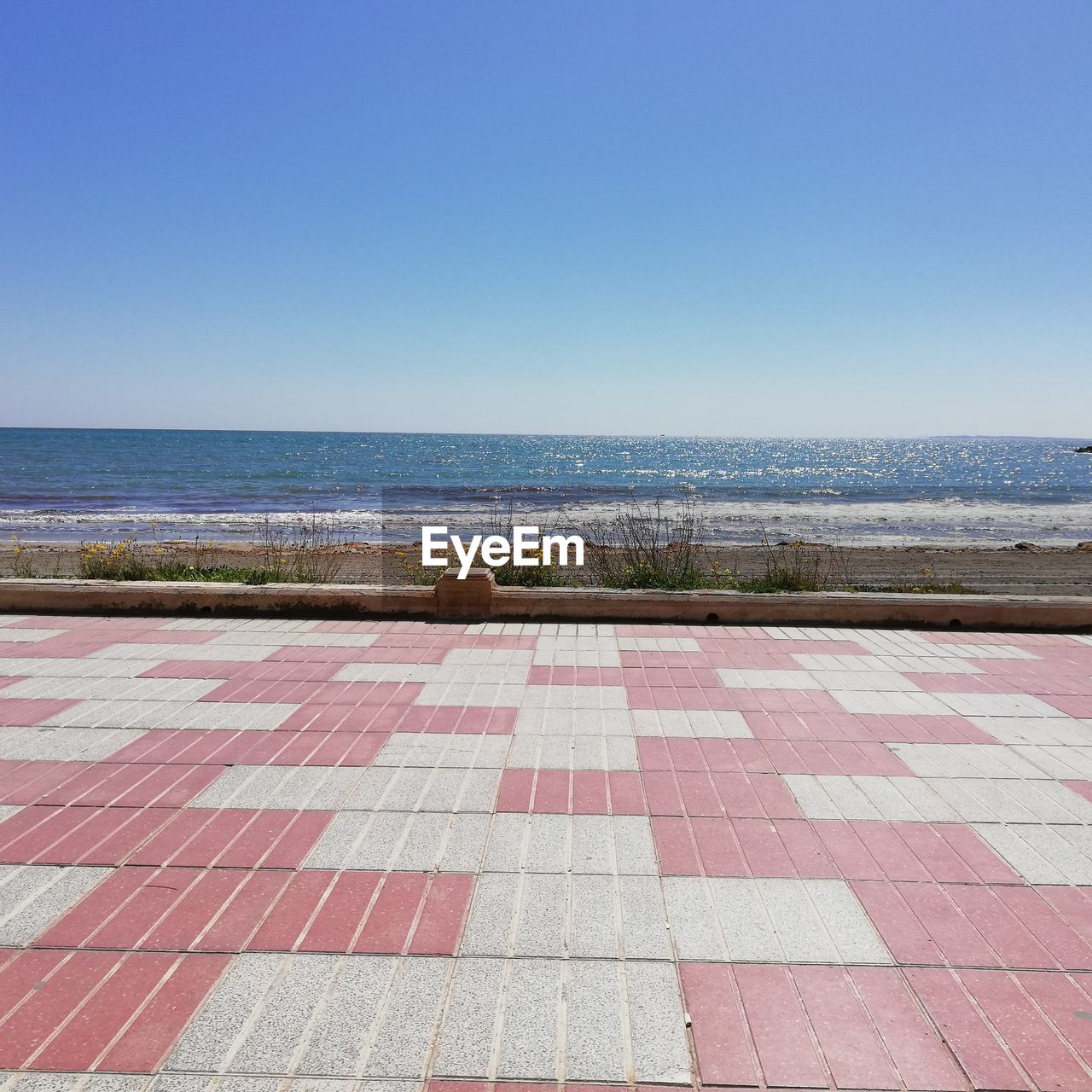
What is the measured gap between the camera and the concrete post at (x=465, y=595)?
725 centimetres

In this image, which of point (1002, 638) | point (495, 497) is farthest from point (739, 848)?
point (495, 497)

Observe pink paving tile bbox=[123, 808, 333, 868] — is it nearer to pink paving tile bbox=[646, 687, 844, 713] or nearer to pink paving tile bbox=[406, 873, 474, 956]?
pink paving tile bbox=[406, 873, 474, 956]

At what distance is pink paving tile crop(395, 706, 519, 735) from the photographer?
4504 mm

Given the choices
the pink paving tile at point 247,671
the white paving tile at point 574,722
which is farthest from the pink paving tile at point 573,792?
the pink paving tile at point 247,671

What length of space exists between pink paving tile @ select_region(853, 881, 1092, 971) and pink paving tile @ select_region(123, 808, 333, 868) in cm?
245

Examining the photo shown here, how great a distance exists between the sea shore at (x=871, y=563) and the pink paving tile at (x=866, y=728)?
5.06 m

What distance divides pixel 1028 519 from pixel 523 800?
3348 centimetres

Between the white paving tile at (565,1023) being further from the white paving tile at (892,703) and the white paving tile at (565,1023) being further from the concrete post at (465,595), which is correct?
the concrete post at (465,595)

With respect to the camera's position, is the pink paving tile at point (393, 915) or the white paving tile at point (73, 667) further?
the white paving tile at point (73, 667)

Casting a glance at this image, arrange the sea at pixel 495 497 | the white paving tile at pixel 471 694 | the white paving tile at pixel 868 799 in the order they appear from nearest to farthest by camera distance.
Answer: the white paving tile at pixel 868 799 → the white paving tile at pixel 471 694 → the sea at pixel 495 497

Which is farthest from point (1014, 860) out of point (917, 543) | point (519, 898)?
point (917, 543)

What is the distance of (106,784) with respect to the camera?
→ 3697 millimetres

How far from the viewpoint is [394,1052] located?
213cm

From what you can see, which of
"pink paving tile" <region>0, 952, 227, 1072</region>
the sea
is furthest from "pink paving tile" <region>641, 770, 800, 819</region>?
the sea
